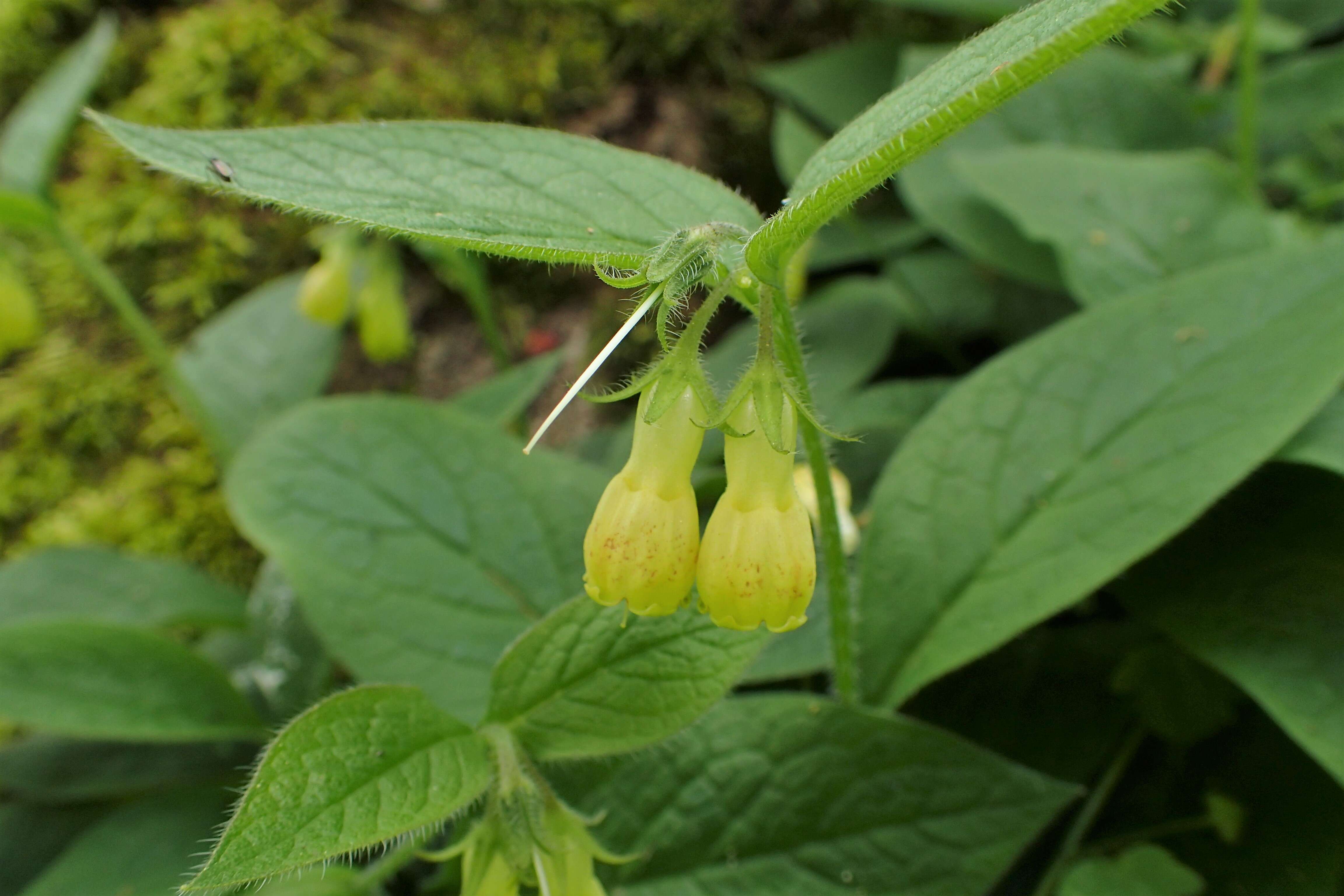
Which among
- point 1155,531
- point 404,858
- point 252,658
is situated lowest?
point 252,658

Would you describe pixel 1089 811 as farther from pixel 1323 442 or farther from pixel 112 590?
pixel 112 590

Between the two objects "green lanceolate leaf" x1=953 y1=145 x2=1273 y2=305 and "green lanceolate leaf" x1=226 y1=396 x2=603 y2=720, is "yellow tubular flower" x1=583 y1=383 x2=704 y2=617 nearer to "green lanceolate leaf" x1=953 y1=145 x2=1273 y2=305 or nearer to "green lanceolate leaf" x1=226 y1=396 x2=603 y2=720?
"green lanceolate leaf" x1=226 y1=396 x2=603 y2=720

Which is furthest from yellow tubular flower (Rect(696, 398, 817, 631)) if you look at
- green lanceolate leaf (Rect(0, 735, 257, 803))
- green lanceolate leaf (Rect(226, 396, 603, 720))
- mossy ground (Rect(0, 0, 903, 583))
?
mossy ground (Rect(0, 0, 903, 583))

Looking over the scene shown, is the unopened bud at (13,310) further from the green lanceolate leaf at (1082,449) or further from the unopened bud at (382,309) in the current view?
the green lanceolate leaf at (1082,449)

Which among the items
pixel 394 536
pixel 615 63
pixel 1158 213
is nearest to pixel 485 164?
pixel 394 536

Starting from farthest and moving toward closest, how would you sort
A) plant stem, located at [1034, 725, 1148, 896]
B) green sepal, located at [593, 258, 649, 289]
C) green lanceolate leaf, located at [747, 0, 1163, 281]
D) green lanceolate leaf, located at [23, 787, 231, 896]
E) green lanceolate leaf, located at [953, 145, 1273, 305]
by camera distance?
1. green lanceolate leaf, located at [953, 145, 1273, 305]
2. green lanceolate leaf, located at [23, 787, 231, 896]
3. plant stem, located at [1034, 725, 1148, 896]
4. green sepal, located at [593, 258, 649, 289]
5. green lanceolate leaf, located at [747, 0, 1163, 281]

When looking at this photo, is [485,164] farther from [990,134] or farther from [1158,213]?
[990,134]
